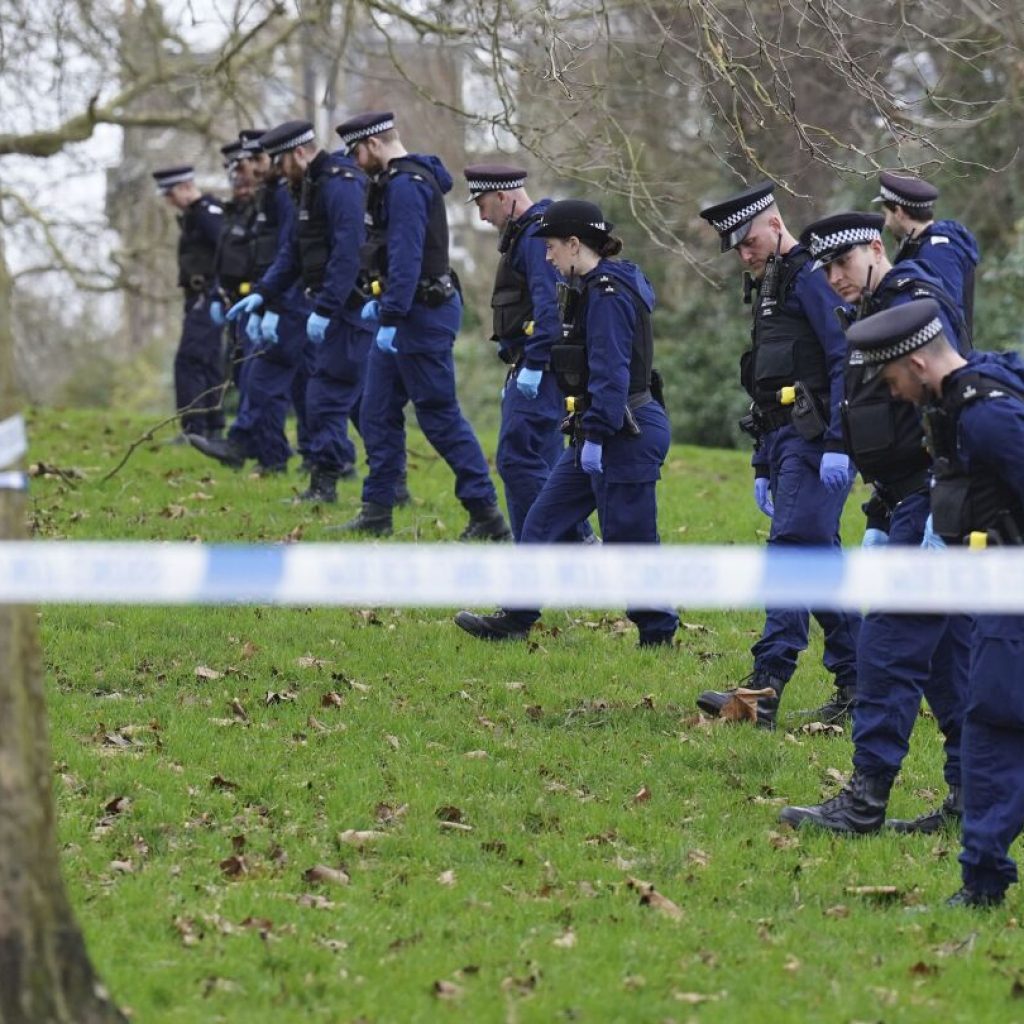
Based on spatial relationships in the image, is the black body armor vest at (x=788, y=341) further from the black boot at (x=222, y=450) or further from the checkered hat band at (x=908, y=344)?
the black boot at (x=222, y=450)

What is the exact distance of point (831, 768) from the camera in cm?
733

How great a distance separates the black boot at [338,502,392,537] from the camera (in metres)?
11.0

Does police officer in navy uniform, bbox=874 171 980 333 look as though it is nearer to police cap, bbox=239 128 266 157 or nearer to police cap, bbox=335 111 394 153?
police cap, bbox=335 111 394 153

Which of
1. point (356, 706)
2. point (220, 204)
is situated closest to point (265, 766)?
point (356, 706)

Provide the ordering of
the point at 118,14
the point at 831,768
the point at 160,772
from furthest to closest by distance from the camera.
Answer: the point at 118,14 → the point at 831,768 → the point at 160,772

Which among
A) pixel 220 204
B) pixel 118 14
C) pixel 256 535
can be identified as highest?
pixel 118 14

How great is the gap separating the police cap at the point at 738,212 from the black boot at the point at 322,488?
484cm

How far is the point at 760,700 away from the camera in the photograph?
784cm

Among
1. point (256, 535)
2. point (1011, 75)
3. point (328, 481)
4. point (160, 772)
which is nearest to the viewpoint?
point (160, 772)

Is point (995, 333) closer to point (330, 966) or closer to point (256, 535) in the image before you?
point (256, 535)

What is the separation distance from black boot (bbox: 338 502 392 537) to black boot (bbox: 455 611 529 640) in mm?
2008

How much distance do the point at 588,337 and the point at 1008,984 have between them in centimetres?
413

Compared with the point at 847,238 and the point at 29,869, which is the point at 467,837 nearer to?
the point at 29,869

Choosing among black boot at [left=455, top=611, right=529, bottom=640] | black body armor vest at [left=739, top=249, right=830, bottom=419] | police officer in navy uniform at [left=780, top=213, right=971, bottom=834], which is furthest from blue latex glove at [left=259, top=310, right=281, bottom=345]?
police officer in navy uniform at [left=780, top=213, right=971, bottom=834]
